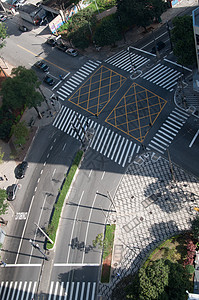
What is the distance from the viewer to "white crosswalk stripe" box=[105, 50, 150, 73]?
9056 cm

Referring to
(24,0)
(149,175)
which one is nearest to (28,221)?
(149,175)

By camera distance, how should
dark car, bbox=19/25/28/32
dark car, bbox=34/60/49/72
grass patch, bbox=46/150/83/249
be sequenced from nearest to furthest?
grass patch, bbox=46/150/83/249 → dark car, bbox=34/60/49/72 → dark car, bbox=19/25/28/32

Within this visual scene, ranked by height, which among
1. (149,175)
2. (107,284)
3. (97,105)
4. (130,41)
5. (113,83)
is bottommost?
(107,284)

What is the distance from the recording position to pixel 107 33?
91.1 m

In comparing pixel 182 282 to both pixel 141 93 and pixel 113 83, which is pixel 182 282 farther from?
pixel 113 83

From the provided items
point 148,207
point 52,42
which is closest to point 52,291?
point 148,207

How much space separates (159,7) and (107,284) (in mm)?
77618

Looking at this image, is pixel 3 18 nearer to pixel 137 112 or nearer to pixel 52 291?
pixel 137 112

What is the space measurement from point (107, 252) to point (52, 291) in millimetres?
13099

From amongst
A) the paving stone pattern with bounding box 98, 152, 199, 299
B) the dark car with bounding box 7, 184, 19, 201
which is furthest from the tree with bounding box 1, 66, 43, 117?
the paving stone pattern with bounding box 98, 152, 199, 299

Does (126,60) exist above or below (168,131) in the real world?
above

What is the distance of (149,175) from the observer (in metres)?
69.6

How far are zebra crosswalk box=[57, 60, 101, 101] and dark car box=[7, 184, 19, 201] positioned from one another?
1193 inches

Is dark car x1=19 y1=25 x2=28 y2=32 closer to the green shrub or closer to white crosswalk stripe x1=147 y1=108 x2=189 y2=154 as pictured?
white crosswalk stripe x1=147 y1=108 x2=189 y2=154
